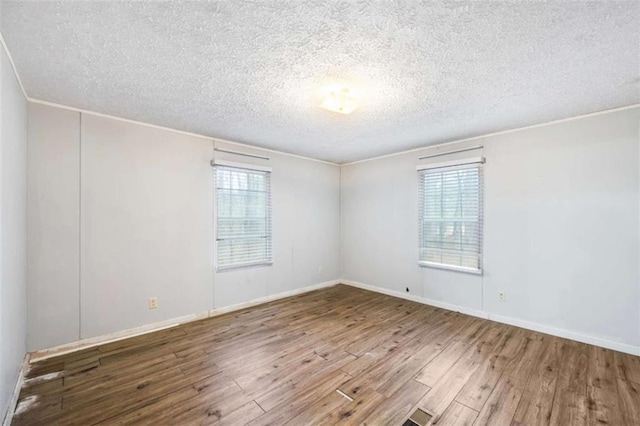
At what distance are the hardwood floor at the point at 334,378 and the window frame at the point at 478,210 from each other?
81cm

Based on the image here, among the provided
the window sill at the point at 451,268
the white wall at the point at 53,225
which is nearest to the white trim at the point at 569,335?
the window sill at the point at 451,268

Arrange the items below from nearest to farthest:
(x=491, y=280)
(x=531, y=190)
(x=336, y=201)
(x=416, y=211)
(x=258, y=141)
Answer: (x=531, y=190)
(x=491, y=280)
(x=258, y=141)
(x=416, y=211)
(x=336, y=201)

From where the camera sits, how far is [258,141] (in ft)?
13.1

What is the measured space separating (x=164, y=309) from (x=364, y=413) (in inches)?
106

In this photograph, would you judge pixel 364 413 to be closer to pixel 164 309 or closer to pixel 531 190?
pixel 164 309

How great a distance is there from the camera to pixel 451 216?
13.1ft

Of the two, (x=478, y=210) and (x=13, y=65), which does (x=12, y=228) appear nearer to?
(x=13, y=65)

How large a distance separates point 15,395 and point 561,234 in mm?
5242

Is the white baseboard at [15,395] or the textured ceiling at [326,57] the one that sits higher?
the textured ceiling at [326,57]

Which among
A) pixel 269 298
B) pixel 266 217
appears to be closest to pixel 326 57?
pixel 266 217

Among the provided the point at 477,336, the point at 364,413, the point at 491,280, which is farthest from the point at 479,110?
the point at 364,413

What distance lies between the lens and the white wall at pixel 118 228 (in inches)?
104

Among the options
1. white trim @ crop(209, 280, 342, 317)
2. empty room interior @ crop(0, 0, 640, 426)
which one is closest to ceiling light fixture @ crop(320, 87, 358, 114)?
empty room interior @ crop(0, 0, 640, 426)

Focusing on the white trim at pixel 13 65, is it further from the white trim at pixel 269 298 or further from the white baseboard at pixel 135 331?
the white trim at pixel 269 298
